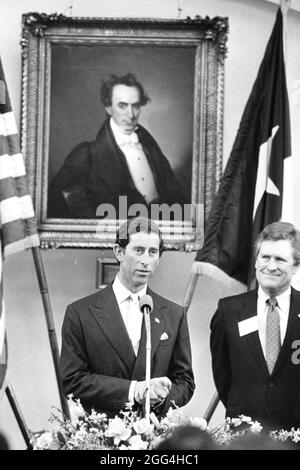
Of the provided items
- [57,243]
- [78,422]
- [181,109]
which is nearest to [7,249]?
[57,243]

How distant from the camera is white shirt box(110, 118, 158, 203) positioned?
6801 millimetres

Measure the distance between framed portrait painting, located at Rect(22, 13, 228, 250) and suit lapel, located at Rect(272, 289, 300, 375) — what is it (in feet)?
5.62

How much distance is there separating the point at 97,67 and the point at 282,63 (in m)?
1.32

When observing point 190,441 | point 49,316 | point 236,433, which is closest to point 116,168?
point 49,316

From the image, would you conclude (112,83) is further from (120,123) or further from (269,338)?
(269,338)

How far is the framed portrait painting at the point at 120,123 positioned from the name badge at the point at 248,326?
169 centimetres

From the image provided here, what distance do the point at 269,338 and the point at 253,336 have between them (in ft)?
0.27

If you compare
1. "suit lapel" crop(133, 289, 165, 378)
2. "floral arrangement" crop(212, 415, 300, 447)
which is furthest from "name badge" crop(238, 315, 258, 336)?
"floral arrangement" crop(212, 415, 300, 447)

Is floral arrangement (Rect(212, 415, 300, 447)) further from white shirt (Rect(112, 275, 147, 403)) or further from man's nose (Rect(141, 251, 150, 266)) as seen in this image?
man's nose (Rect(141, 251, 150, 266))

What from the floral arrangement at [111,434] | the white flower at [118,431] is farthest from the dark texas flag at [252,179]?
the white flower at [118,431]

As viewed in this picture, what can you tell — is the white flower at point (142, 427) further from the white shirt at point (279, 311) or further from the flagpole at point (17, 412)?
the flagpole at point (17, 412)

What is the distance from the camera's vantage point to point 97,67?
22.4 feet

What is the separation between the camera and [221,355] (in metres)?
5.17

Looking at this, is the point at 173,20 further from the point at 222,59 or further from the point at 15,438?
the point at 15,438
